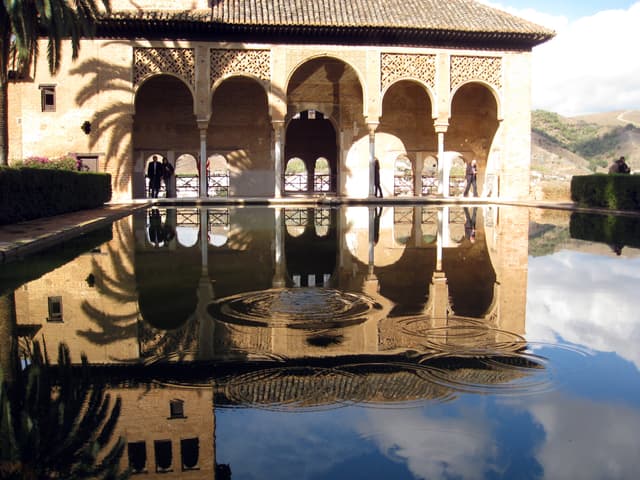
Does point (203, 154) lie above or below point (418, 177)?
above

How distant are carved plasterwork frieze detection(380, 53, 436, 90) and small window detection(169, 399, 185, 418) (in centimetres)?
2022

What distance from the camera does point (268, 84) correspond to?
21.4 meters

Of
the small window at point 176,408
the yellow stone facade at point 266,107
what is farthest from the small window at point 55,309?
the yellow stone facade at point 266,107

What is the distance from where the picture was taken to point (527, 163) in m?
22.9

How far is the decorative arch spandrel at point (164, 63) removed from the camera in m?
20.9

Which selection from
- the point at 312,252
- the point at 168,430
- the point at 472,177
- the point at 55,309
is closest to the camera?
the point at 168,430

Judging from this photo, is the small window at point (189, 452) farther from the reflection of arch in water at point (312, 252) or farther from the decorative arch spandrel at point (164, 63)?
the decorative arch spandrel at point (164, 63)

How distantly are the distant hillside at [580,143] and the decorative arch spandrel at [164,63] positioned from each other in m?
51.2

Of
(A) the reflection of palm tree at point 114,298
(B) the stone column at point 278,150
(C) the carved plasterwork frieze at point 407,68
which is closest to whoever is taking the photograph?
(A) the reflection of palm tree at point 114,298

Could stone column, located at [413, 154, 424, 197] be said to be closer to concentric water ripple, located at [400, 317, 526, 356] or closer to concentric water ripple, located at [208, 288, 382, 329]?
concentric water ripple, located at [208, 288, 382, 329]

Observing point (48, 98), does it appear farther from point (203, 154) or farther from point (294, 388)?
point (294, 388)

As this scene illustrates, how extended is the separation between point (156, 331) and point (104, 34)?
62.1 feet

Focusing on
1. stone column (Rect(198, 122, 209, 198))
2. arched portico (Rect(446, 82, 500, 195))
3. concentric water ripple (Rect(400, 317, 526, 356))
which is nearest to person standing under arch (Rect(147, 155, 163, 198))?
stone column (Rect(198, 122, 209, 198))

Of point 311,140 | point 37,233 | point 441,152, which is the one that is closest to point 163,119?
point 311,140
